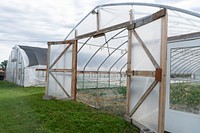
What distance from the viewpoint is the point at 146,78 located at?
448 cm

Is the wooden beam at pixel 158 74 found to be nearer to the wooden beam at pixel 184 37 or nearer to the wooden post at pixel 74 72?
the wooden beam at pixel 184 37

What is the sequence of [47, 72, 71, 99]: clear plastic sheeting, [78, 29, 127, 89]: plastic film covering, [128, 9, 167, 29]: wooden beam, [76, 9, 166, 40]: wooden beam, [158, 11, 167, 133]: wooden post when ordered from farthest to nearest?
[78, 29, 127, 89]: plastic film covering → [47, 72, 71, 99]: clear plastic sheeting → [76, 9, 166, 40]: wooden beam → [128, 9, 167, 29]: wooden beam → [158, 11, 167, 133]: wooden post

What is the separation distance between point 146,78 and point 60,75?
175 inches

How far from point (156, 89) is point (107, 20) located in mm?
3227

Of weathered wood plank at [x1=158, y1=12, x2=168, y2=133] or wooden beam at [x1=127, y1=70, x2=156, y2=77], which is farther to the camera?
wooden beam at [x1=127, y1=70, x2=156, y2=77]

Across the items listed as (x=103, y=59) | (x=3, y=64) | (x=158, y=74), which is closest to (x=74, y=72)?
(x=103, y=59)

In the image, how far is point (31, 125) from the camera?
4488mm

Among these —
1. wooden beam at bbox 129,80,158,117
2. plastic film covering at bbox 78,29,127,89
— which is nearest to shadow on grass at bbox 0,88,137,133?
wooden beam at bbox 129,80,158,117

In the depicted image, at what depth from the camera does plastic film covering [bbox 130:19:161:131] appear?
403cm

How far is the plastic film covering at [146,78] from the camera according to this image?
13.2ft

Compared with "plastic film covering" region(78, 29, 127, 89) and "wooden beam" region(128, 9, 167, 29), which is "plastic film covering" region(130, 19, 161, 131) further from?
"plastic film covering" region(78, 29, 127, 89)

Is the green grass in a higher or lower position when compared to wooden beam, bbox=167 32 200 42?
lower

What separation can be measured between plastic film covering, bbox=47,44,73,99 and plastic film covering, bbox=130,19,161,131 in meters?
3.47

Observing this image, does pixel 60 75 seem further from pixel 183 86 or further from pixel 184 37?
pixel 184 37
